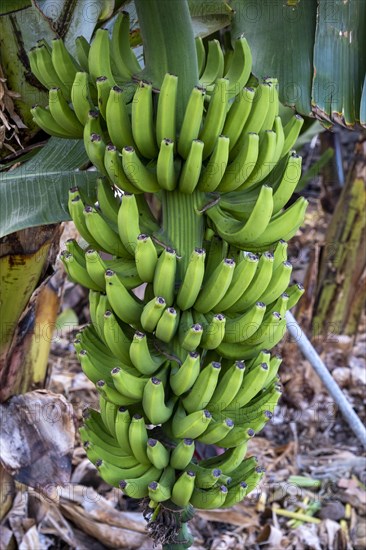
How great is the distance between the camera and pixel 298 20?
1061 millimetres

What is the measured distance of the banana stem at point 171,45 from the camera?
0.88 metres

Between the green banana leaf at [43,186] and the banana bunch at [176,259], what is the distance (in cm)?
11

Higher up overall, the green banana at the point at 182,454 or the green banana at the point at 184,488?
the green banana at the point at 182,454

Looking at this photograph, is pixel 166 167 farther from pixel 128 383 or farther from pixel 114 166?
pixel 128 383

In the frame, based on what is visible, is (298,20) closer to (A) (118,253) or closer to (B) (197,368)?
(A) (118,253)

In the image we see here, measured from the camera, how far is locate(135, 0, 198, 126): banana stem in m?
0.88

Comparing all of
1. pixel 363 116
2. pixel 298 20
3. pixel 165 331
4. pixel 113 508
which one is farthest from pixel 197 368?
pixel 113 508

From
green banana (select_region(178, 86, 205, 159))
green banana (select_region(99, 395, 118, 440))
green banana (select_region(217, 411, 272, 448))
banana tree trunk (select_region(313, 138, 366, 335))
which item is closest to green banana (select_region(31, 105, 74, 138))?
green banana (select_region(178, 86, 205, 159))

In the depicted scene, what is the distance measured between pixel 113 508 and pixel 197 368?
1.13 metres

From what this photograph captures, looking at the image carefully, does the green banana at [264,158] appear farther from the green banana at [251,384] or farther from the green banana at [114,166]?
the green banana at [251,384]

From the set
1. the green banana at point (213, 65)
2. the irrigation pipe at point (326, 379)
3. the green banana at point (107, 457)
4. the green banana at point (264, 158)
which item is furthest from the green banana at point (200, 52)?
the irrigation pipe at point (326, 379)

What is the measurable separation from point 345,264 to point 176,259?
1.86 m

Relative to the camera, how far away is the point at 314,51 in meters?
1.04

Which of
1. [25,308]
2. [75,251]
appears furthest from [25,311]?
[75,251]
